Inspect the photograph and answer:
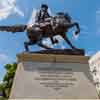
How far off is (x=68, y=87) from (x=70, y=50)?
6.89 feet

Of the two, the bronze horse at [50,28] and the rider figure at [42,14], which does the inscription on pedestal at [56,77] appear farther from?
the rider figure at [42,14]

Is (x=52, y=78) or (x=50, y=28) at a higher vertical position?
(x=50, y=28)

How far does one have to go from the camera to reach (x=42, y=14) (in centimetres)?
1792

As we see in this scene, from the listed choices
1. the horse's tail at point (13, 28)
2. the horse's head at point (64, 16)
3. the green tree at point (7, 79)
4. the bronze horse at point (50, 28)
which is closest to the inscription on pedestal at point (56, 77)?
the bronze horse at point (50, 28)

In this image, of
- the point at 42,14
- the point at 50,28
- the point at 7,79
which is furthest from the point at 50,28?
the point at 7,79

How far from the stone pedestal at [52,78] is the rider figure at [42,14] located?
6.71 feet

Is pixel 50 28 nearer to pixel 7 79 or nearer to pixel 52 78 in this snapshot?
pixel 52 78

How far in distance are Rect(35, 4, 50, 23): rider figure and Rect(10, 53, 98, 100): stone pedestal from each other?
2.05 m

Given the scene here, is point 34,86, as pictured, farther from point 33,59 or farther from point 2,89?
point 2,89

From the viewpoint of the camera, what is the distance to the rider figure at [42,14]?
58.7 feet

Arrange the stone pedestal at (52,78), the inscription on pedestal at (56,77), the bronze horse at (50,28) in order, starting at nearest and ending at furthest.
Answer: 1. the stone pedestal at (52,78)
2. the inscription on pedestal at (56,77)
3. the bronze horse at (50,28)

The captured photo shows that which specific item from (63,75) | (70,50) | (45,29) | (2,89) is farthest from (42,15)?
(2,89)

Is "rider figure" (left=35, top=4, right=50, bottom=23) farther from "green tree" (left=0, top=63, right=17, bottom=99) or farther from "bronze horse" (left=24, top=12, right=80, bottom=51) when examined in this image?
"green tree" (left=0, top=63, right=17, bottom=99)

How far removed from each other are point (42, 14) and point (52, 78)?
3490mm
